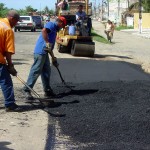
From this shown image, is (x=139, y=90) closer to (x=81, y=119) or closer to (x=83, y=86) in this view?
(x=83, y=86)

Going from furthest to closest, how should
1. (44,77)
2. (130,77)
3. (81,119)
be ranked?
(130,77), (44,77), (81,119)

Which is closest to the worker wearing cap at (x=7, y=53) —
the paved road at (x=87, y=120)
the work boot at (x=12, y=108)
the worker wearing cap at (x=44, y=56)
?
the work boot at (x=12, y=108)

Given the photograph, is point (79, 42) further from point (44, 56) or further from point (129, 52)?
point (44, 56)

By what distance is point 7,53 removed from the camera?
8.17 meters

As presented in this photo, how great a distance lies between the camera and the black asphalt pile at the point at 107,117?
6.51 meters

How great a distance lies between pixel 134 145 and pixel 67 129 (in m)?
1.29

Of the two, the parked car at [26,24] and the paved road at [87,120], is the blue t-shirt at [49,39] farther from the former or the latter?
the parked car at [26,24]

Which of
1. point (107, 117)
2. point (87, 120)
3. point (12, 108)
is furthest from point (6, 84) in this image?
point (107, 117)

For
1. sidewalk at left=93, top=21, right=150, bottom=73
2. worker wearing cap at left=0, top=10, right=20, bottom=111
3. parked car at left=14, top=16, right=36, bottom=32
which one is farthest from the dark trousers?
parked car at left=14, top=16, right=36, bottom=32

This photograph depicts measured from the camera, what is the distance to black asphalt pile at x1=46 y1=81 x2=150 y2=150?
651 centimetres

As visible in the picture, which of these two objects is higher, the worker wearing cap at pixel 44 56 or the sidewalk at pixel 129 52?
the worker wearing cap at pixel 44 56

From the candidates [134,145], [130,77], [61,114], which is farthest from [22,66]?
[134,145]

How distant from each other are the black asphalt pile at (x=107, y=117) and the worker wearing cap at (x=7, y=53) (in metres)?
0.85

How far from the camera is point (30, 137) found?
6816mm
